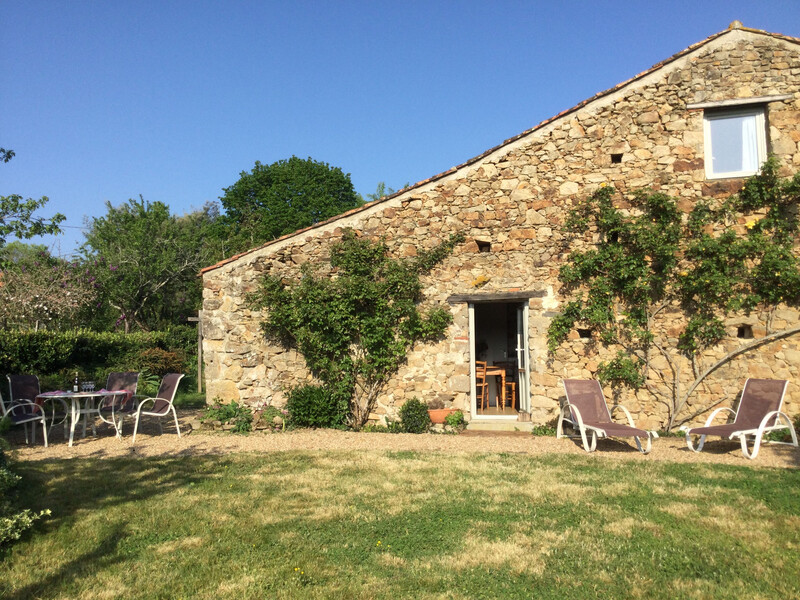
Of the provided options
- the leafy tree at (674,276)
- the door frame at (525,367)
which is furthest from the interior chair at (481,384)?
the leafy tree at (674,276)

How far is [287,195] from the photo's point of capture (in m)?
29.1

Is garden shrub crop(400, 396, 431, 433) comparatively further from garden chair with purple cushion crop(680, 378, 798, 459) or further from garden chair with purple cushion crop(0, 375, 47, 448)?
garden chair with purple cushion crop(0, 375, 47, 448)

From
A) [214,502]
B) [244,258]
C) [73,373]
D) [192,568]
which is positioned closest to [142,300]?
[73,373]

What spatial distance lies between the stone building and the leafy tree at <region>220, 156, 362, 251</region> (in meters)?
18.9

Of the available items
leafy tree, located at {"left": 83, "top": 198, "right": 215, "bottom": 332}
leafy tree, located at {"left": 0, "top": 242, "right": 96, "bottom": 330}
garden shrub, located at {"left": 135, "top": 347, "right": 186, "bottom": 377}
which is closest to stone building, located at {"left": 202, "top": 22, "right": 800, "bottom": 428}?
garden shrub, located at {"left": 135, "top": 347, "right": 186, "bottom": 377}

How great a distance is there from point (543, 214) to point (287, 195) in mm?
21991

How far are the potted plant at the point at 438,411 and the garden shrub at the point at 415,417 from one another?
0.09m

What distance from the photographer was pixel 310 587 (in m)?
3.47

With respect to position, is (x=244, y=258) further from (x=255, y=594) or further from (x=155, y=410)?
(x=255, y=594)

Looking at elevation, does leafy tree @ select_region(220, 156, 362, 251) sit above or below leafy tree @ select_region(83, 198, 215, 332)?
above

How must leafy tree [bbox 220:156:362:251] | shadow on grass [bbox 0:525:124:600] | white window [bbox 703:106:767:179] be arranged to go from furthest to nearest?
leafy tree [bbox 220:156:362:251]
white window [bbox 703:106:767:179]
shadow on grass [bbox 0:525:124:600]

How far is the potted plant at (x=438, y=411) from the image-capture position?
350 inches

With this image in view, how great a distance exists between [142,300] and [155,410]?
12848 mm

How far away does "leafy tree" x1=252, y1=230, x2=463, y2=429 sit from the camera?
8930mm
